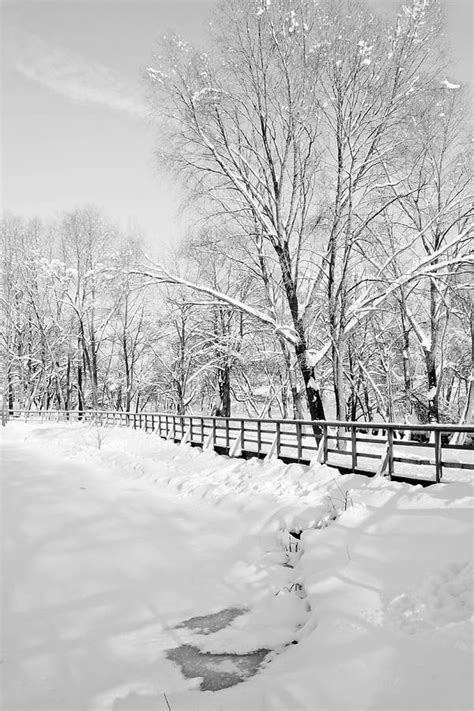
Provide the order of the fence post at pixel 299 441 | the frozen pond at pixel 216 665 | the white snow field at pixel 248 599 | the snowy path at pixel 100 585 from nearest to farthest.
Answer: the white snow field at pixel 248 599, the frozen pond at pixel 216 665, the snowy path at pixel 100 585, the fence post at pixel 299 441

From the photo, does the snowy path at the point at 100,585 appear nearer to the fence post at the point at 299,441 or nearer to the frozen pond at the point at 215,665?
the frozen pond at the point at 215,665

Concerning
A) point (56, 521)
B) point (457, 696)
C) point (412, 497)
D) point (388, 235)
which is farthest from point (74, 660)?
point (388, 235)

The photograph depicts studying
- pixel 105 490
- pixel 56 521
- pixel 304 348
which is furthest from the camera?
pixel 304 348

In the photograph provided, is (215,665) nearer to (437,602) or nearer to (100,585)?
(437,602)

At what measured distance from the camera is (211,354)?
28344mm

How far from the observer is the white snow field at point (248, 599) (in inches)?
151

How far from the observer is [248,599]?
19.0 ft

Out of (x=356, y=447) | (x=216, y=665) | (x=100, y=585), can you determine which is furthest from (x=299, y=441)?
(x=216, y=665)

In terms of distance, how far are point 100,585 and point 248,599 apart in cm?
204

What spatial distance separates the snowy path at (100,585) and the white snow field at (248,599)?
2 centimetres

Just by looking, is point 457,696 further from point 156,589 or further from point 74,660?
point 156,589

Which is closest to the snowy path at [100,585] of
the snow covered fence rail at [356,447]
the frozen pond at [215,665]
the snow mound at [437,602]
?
the frozen pond at [215,665]

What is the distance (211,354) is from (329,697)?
82.1 feet

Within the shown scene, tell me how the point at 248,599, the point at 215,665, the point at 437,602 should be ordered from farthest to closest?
the point at 248,599
the point at 437,602
the point at 215,665
